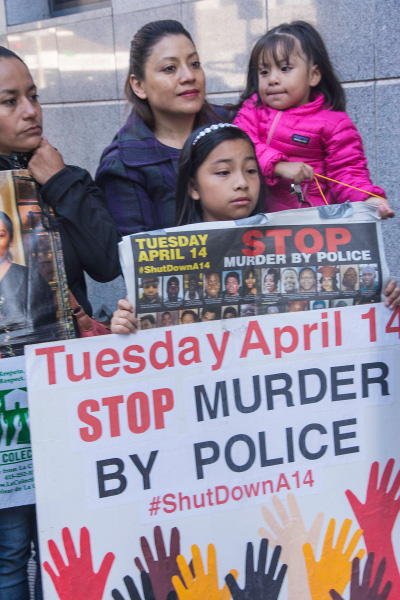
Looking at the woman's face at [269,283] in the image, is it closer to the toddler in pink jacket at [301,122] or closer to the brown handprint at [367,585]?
the toddler in pink jacket at [301,122]

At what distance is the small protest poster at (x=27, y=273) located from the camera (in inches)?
82.8

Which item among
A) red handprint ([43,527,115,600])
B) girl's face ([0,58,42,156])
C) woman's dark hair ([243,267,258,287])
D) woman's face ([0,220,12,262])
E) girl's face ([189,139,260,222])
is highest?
girl's face ([0,58,42,156])

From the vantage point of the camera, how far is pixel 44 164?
2.24 meters

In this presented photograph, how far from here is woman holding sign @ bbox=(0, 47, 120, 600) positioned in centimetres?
223

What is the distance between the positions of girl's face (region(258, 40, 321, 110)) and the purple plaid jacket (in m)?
0.48

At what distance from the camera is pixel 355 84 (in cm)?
432

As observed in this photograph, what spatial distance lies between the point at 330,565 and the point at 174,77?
1.88 m

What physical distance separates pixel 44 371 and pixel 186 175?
0.94m

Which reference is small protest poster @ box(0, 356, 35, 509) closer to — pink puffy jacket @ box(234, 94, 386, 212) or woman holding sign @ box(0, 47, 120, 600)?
woman holding sign @ box(0, 47, 120, 600)

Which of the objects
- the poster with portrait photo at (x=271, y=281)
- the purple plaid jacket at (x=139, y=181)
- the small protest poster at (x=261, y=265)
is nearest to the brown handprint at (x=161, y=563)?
the small protest poster at (x=261, y=265)

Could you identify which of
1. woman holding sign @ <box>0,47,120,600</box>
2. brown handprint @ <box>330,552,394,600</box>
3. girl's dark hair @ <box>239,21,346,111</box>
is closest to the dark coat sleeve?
woman holding sign @ <box>0,47,120,600</box>

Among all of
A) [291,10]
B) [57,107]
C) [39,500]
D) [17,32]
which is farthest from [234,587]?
[17,32]

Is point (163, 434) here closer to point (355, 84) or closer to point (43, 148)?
point (43, 148)

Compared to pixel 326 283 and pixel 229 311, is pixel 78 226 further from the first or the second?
pixel 326 283
